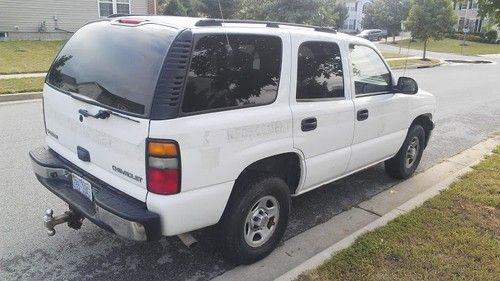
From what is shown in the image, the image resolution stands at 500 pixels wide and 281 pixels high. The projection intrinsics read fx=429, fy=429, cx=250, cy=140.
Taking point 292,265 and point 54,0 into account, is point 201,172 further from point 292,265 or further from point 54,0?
point 54,0

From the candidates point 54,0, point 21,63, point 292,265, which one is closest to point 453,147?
point 292,265

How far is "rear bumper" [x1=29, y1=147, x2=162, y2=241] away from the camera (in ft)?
8.96

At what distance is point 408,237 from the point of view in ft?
12.5

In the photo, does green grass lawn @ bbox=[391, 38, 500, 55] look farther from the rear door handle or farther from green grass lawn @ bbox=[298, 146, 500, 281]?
the rear door handle

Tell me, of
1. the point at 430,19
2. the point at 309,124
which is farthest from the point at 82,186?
the point at 430,19

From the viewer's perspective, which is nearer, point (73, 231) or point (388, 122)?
point (73, 231)

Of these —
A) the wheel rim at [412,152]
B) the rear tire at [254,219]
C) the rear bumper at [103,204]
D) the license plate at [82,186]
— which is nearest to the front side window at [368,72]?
the wheel rim at [412,152]

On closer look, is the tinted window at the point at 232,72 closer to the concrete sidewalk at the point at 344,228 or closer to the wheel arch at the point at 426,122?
the concrete sidewalk at the point at 344,228

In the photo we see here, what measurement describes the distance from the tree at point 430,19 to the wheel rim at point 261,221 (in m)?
27.7

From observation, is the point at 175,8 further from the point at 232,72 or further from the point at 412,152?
the point at 232,72

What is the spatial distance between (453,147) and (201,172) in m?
5.73

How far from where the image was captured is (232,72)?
2992mm

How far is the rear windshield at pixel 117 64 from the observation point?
2760 mm

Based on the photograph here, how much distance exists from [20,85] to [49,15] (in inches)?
456
